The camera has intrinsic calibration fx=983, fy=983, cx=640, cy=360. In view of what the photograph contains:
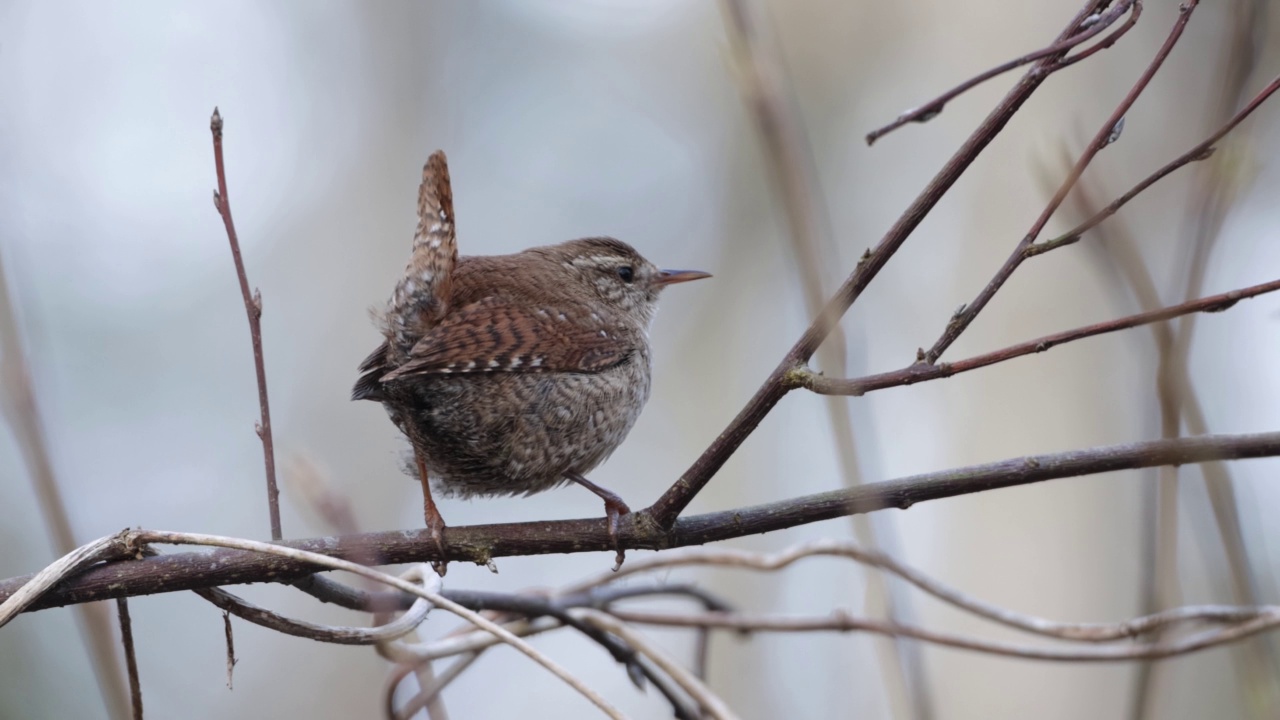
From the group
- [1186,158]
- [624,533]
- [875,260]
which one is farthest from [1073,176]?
[624,533]

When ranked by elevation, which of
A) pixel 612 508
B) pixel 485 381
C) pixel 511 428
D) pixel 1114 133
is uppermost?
pixel 1114 133

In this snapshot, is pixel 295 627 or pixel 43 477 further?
pixel 295 627

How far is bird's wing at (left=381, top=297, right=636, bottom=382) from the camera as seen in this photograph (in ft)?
7.28

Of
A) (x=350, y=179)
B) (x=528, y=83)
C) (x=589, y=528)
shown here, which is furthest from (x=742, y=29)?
(x=528, y=83)

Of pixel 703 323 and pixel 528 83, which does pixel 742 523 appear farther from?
pixel 528 83

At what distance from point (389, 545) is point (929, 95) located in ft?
18.1

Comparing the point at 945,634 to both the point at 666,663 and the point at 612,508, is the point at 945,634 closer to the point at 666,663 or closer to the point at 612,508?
the point at 666,663

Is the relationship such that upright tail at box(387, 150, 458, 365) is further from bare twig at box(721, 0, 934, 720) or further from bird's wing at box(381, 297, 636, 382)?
bare twig at box(721, 0, 934, 720)

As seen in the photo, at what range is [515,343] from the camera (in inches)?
95.0

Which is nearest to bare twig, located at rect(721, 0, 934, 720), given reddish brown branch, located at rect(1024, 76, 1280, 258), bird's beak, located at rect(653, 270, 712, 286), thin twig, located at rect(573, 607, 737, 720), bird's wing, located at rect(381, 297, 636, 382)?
reddish brown branch, located at rect(1024, 76, 1280, 258)

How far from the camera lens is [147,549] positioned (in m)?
1.33

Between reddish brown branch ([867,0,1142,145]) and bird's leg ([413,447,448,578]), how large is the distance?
888mm

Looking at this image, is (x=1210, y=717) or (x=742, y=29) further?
(x=1210, y=717)

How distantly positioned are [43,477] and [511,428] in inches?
48.3
